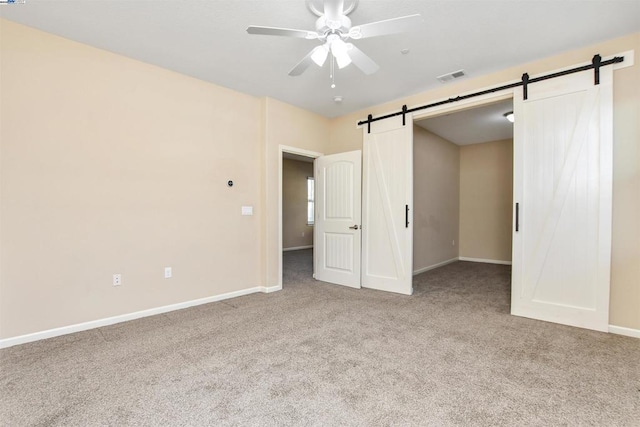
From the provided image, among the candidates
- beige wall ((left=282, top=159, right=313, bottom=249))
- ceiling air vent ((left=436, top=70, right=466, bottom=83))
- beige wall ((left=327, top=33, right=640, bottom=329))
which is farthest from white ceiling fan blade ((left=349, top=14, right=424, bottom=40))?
beige wall ((left=282, top=159, right=313, bottom=249))

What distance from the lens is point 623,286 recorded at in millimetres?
2797

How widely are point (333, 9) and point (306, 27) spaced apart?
0.64m

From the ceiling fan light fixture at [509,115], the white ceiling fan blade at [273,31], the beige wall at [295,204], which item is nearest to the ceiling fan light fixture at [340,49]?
the white ceiling fan blade at [273,31]

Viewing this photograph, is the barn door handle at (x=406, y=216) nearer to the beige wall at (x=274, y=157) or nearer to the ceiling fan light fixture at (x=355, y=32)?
the beige wall at (x=274, y=157)

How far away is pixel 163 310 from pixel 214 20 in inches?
119

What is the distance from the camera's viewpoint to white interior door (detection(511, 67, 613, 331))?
284cm

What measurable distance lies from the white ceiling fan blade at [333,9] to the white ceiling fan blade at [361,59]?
0.23 metres

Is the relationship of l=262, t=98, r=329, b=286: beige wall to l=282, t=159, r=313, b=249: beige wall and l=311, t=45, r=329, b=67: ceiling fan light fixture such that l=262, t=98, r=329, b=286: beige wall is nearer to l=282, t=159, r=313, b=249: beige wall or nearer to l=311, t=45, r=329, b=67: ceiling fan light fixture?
l=311, t=45, r=329, b=67: ceiling fan light fixture

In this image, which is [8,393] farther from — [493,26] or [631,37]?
[631,37]

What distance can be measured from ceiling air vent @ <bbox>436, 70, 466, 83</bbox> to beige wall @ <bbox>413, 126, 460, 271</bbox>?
1.81 metres

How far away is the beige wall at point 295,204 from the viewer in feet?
28.9

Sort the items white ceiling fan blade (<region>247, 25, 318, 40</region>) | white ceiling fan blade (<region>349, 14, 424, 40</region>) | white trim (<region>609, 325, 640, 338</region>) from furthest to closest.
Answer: white trim (<region>609, 325, 640, 338</region>) < white ceiling fan blade (<region>247, 25, 318, 40</region>) < white ceiling fan blade (<region>349, 14, 424, 40</region>)

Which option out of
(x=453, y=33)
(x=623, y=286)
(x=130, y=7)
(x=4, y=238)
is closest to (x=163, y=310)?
(x=4, y=238)

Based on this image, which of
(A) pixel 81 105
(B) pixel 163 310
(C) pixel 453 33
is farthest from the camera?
(B) pixel 163 310
